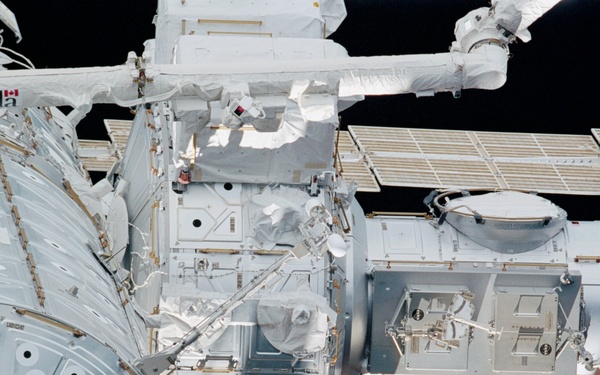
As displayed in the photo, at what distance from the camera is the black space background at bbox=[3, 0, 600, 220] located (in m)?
19.2

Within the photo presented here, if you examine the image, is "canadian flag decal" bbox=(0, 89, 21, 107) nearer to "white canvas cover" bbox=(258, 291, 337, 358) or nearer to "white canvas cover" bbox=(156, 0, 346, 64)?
"white canvas cover" bbox=(156, 0, 346, 64)

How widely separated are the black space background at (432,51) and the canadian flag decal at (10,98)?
25.4ft

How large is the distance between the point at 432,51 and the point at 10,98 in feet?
29.5

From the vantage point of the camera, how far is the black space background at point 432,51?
757 inches

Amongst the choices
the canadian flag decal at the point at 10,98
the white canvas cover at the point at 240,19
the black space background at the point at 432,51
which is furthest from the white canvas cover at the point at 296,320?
the black space background at the point at 432,51

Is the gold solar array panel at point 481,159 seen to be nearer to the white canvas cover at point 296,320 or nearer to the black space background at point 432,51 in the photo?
the black space background at point 432,51

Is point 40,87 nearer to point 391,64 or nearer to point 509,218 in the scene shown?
point 391,64

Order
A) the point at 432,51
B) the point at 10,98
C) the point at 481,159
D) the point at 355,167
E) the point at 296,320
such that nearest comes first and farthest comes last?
the point at 10,98 < the point at 296,320 < the point at 355,167 < the point at 481,159 < the point at 432,51

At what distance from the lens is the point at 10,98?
1148cm

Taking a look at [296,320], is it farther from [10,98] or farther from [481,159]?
[481,159]

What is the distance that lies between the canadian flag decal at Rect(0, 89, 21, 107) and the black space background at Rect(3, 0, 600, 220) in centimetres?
774

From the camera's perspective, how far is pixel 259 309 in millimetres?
13086

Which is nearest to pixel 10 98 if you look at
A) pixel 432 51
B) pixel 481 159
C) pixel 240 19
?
pixel 240 19

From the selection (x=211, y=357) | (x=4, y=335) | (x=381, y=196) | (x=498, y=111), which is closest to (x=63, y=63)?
(x=381, y=196)
